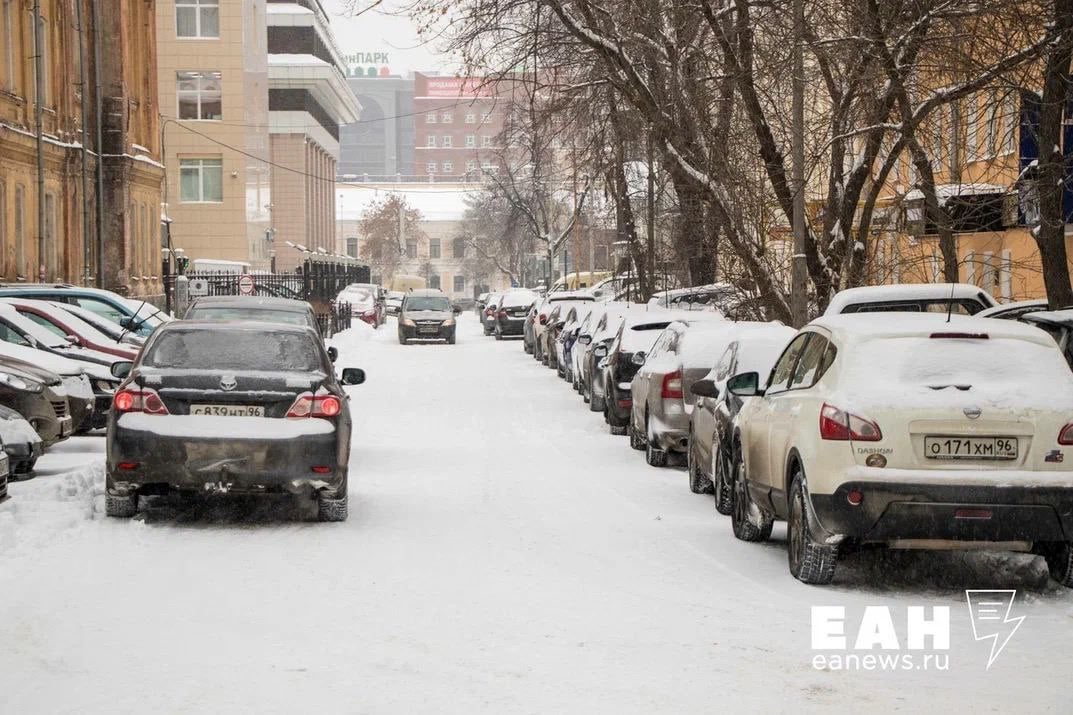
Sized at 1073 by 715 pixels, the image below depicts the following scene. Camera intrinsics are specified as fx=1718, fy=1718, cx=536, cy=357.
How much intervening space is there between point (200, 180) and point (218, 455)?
2712 inches

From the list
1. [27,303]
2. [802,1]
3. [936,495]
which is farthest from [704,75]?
[936,495]

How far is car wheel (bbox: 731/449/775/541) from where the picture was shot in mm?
11594

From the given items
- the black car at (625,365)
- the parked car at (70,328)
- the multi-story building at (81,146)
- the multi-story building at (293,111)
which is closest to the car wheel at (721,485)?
the black car at (625,365)

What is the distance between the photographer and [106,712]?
6.56m

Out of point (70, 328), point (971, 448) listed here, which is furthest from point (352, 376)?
point (70, 328)

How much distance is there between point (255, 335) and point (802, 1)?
34.4ft

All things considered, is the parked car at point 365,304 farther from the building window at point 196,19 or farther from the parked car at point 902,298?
the parked car at point 902,298

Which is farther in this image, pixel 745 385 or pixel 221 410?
pixel 221 410

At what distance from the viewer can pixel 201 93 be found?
258ft

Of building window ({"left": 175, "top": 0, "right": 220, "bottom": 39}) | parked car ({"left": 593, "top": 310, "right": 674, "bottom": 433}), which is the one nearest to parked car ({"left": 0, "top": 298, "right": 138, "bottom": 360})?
parked car ({"left": 593, "top": 310, "right": 674, "bottom": 433})

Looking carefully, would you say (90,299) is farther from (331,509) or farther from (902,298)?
(331,509)

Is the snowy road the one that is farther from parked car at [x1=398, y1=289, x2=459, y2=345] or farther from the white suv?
parked car at [x1=398, y1=289, x2=459, y2=345]

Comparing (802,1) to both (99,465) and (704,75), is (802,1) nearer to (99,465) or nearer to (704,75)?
(704,75)

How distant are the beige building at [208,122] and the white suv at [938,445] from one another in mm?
70072
